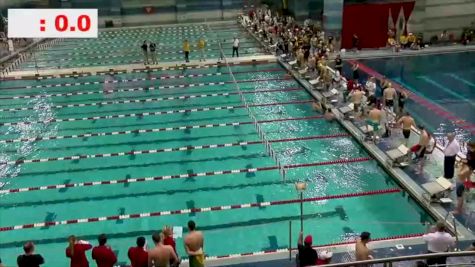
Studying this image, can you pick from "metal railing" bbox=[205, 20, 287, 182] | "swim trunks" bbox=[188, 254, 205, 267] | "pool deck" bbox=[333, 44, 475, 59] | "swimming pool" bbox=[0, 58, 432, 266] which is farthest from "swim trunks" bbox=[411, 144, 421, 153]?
"pool deck" bbox=[333, 44, 475, 59]

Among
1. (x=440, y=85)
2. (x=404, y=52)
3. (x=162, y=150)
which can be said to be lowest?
(x=162, y=150)

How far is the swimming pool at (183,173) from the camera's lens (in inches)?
343

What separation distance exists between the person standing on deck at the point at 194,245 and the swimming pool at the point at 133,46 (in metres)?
16.5

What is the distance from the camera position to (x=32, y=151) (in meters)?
12.4

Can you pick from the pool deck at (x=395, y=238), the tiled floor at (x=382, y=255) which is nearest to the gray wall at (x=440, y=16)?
the pool deck at (x=395, y=238)

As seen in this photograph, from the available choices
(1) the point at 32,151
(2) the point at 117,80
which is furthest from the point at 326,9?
(1) the point at 32,151

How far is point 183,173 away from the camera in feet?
36.0

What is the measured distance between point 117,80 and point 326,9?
9.62 meters

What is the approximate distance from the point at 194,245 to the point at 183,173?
4.80m

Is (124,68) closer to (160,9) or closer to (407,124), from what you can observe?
(407,124)

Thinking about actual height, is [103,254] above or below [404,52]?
below

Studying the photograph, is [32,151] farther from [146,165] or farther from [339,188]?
[339,188]

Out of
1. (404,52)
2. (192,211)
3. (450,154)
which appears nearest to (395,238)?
(450,154)

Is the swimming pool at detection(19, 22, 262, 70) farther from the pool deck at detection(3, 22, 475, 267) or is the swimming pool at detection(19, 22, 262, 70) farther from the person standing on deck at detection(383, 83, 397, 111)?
the person standing on deck at detection(383, 83, 397, 111)
